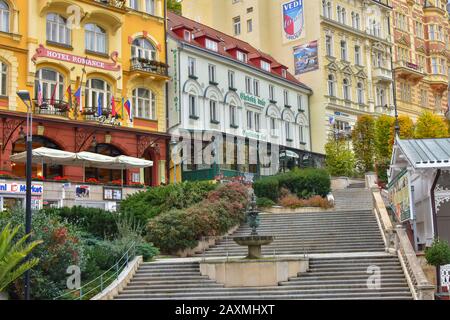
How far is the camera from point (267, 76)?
50.9 meters

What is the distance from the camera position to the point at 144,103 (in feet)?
133

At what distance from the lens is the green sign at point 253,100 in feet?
158

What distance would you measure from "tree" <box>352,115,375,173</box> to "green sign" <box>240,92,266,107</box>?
7446 mm

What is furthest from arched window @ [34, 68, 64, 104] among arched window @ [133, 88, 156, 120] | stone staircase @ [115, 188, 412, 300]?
stone staircase @ [115, 188, 412, 300]

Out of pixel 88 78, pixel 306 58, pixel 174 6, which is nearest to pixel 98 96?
pixel 88 78

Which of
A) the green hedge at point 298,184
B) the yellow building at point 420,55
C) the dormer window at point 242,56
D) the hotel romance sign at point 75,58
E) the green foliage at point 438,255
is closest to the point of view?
the green foliage at point 438,255

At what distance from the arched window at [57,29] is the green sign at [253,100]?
50.6 ft

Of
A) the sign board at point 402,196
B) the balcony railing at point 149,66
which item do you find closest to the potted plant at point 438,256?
the sign board at point 402,196

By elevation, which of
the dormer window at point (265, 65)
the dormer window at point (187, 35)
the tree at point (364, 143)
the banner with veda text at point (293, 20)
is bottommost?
the tree at point (364, 143)

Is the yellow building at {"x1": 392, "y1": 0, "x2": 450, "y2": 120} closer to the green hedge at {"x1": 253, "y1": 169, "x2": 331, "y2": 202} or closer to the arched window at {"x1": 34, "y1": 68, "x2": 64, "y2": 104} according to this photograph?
the green hedge at {"x1": 253, "y1": 169, "x2": 331, "y2": 202}

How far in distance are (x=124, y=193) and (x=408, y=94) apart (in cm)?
4286

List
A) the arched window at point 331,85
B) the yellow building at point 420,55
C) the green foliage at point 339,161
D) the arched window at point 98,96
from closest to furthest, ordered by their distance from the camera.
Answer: the arched window at point 98,96 < the green foliage at point 339,161 < the arched window at point 331,85 < the yellow building at point 420,55

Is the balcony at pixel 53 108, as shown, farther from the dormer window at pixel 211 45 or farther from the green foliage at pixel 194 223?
the dormer window at pixel 211 45
